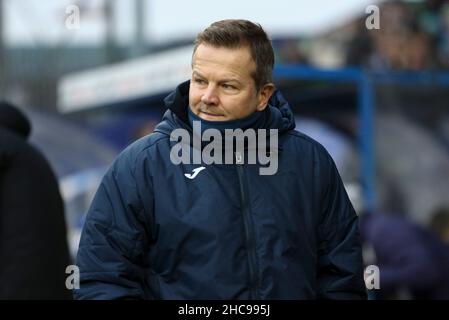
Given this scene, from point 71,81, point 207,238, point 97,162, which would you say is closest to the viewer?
point 207,238

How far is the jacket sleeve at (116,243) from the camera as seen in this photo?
12.0ft

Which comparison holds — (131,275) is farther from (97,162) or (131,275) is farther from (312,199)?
(97,162)

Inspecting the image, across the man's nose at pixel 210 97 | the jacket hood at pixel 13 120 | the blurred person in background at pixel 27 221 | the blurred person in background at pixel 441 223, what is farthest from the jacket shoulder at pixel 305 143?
the blurred person in background at pixel 441 223

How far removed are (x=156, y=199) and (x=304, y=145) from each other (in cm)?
47

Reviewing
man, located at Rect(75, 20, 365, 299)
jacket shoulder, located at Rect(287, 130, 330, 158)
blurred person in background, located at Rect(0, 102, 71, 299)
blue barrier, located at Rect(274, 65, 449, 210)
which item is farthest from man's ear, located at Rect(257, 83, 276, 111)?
blue barrier, located at Rect(274, 65, 449, 210)

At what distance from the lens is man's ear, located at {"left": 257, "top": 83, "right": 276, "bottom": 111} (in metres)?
3.80

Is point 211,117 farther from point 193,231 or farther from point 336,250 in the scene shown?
point 336,250

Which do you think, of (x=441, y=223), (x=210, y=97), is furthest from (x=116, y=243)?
(x=441, y=223)

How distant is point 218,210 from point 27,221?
191cm

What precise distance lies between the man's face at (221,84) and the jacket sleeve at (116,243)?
0.26m

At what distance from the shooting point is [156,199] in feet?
12.0

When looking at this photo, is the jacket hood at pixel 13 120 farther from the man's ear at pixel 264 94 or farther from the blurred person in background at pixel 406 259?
the blurred person in background at pixel 406 259

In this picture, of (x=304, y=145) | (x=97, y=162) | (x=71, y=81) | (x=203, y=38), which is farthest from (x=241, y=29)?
(x=71, y=81)
